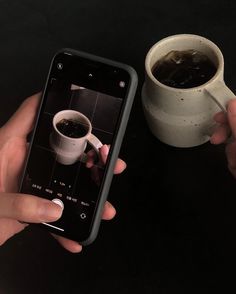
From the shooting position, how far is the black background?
488 mm

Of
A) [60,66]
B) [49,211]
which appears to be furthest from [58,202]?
[60,66]

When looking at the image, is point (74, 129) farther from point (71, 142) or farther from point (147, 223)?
point (147, 223)

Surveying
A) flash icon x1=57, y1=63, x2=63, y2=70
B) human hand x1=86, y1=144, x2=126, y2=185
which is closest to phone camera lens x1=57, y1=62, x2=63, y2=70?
flash icon x1=57, y1=63, x2=63, y2=70

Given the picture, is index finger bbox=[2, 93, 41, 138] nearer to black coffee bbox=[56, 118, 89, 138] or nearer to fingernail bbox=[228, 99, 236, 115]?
black coffee bbox=[56, 118, 89, 138]

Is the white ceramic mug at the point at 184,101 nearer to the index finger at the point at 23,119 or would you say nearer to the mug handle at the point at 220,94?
the mug handle at the point at 220,94

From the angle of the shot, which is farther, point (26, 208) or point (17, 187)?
point (17, 187)

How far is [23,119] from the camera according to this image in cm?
56

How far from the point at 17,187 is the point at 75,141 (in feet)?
0.36

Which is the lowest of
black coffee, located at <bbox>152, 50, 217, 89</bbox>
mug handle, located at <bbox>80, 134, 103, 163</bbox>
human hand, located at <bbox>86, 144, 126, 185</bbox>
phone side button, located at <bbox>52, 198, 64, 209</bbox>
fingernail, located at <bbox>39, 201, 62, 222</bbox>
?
phone side button, located at <bbox>52, 198, 64, 209</bbox>

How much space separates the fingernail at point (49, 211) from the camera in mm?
470

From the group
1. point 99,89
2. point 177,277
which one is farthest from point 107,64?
point 177,277

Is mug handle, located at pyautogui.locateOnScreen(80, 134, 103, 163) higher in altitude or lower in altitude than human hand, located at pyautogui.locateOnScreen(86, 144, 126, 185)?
higher

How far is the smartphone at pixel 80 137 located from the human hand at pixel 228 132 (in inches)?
4.0

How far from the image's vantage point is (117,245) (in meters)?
0.51
